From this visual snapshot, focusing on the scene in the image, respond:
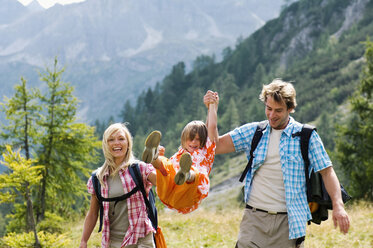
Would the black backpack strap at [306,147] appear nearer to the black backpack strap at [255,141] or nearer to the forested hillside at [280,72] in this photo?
the black backpack strap at [255,141]

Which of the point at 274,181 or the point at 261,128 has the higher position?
the point at 261,128

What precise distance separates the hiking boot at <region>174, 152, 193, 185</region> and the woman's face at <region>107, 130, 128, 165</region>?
0.79 metres

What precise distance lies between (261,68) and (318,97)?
32.5 m

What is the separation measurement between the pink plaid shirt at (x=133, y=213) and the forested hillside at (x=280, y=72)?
71.4 metres

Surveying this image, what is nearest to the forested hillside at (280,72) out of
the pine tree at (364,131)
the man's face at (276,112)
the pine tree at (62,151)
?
the pine tree at (364,131)

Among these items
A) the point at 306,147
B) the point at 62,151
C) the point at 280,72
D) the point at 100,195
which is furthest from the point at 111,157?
the point at 280,72

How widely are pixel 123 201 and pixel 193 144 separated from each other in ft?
2.76

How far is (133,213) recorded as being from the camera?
3.56 meters

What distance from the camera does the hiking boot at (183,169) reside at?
10.1 feet

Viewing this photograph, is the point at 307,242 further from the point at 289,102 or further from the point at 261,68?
the point at 261,68

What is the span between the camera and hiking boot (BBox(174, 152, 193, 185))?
121 inches

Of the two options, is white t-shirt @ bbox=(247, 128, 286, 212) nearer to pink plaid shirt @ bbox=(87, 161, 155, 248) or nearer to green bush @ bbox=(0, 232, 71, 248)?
pink plaid shirt @ bbox=(87, 161, 155, 248)

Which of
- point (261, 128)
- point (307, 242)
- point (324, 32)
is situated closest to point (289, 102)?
point (261, 128)

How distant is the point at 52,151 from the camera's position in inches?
674
